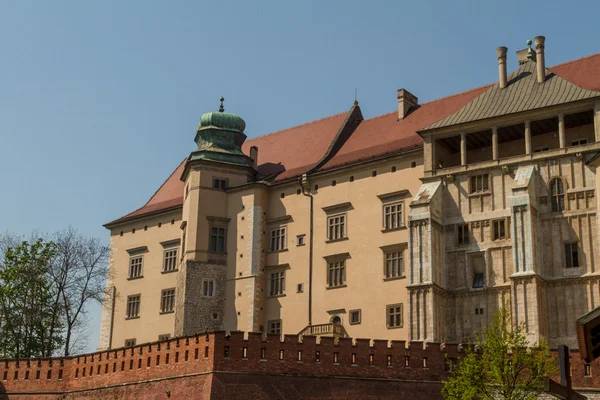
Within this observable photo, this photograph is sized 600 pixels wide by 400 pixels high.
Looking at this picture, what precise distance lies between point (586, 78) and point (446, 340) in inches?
A: 527

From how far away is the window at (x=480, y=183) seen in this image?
3894 centimetres

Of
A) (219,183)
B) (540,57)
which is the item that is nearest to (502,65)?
(540,57)

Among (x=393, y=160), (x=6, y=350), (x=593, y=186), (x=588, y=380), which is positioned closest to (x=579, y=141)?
(x=593, y=186)

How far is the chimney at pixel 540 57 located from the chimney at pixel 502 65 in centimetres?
151

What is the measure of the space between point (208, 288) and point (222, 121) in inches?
367

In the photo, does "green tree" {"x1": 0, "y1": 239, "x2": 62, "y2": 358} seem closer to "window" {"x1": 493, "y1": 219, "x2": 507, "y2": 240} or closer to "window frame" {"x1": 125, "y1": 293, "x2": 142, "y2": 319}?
"window frame" {"x1": 125, "y1": 293, "x2": 142, "y2": 319}

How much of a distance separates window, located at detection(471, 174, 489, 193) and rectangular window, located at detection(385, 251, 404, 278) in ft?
14.7

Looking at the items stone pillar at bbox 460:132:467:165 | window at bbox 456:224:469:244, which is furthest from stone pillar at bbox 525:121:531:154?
window at bbox 456:224:469:244

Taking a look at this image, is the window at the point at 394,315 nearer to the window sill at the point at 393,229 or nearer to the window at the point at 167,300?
the window sill at the point at 393,229

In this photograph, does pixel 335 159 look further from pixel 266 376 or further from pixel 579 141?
pixel 266 376

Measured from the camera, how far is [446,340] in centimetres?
3775

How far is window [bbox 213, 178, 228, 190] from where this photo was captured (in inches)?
1895

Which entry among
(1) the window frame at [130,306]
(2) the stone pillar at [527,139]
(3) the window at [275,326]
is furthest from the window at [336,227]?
(1) the window frame at [130,306]

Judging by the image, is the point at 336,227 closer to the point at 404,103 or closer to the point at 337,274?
the point at 337,274
